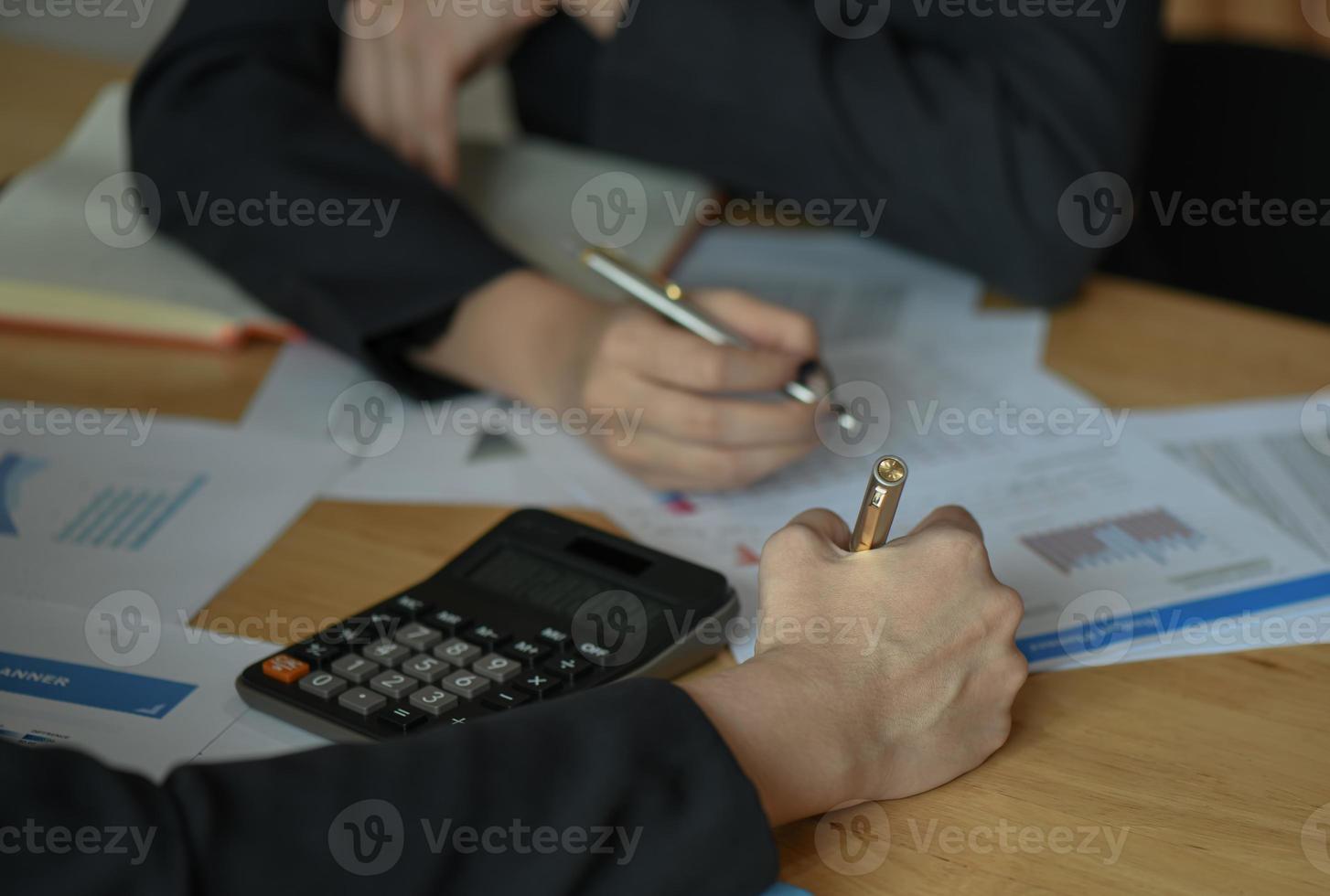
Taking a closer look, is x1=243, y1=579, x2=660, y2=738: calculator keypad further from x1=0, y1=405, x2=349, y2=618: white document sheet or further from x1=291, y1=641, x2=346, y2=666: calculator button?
x1=0, y1=405, x2=349, y2=618: white document sheet

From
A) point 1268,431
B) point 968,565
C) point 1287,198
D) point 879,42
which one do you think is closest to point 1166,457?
point 1268,431

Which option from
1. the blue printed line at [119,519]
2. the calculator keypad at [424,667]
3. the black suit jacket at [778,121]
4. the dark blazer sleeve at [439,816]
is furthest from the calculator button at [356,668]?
the black suit jacket at [778,121]

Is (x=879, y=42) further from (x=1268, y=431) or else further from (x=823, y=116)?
(x=1268, y=431)

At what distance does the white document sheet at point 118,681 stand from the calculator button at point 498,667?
114mm

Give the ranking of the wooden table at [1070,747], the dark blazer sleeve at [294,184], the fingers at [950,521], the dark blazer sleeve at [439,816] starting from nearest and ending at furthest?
1. the dark blazer sleeve at [439,816]
2. the wooden table at [1070,747]
3. the fingers at [950,521]
4. the dark blazer sleeve at [294,184]

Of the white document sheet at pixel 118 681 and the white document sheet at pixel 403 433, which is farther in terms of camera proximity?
the white document sheet at pixel 403 433

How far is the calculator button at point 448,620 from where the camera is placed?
65 cm

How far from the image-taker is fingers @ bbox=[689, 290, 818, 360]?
86cm

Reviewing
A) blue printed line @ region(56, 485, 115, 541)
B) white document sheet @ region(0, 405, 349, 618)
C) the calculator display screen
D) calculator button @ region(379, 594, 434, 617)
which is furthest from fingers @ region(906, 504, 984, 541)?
blue printed line @ region(56, 485, 115, 541)

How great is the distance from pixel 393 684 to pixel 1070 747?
0.32 metres

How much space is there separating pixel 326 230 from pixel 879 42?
19.0 inches

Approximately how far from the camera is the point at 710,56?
1.12 m

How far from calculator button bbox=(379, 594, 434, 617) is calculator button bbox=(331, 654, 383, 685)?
1.8 inches

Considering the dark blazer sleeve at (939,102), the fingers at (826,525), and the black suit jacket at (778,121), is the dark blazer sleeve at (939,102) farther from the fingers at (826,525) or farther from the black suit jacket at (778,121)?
the fingers at (826,525)
